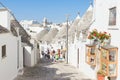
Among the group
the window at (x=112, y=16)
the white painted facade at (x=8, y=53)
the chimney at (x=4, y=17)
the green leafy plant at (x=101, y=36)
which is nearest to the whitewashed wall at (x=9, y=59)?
the white painted facade at (x=8, y=53)

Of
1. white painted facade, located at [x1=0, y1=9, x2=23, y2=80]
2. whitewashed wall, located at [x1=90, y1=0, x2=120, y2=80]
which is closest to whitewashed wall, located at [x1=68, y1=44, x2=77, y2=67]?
white painted facade, located at [x1=0, y1=9, x2=23, y2=80]

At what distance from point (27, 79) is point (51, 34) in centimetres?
5237

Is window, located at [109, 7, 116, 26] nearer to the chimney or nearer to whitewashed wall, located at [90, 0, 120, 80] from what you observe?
whitewashed wall, located at [90, 0, 120, 80]

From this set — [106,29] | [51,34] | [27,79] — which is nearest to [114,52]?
[106,29]

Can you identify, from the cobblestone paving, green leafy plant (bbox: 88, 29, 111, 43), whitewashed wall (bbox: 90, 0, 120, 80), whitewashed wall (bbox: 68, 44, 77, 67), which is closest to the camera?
whitewashed wall (bbox: 90, 0, 120, 80)

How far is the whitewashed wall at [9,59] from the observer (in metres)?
16.0

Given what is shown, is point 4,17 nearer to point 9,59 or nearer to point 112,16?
point 9,59

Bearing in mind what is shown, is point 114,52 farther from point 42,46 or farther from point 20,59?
point 42,46

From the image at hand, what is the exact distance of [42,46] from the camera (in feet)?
217

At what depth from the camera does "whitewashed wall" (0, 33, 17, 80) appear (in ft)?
52.6

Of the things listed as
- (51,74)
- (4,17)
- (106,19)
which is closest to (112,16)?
(106,19)

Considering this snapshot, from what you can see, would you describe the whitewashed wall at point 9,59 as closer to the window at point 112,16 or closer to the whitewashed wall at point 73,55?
the window at point 112,16

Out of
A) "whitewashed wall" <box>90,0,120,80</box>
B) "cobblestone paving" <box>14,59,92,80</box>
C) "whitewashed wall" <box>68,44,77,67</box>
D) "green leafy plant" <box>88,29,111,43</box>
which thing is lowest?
"cobblestone paving" <box>14,59,92,80</box>

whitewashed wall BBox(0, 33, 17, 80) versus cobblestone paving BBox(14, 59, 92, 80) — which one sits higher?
whitewashed wall BBox(0, 33, 17, 80)
